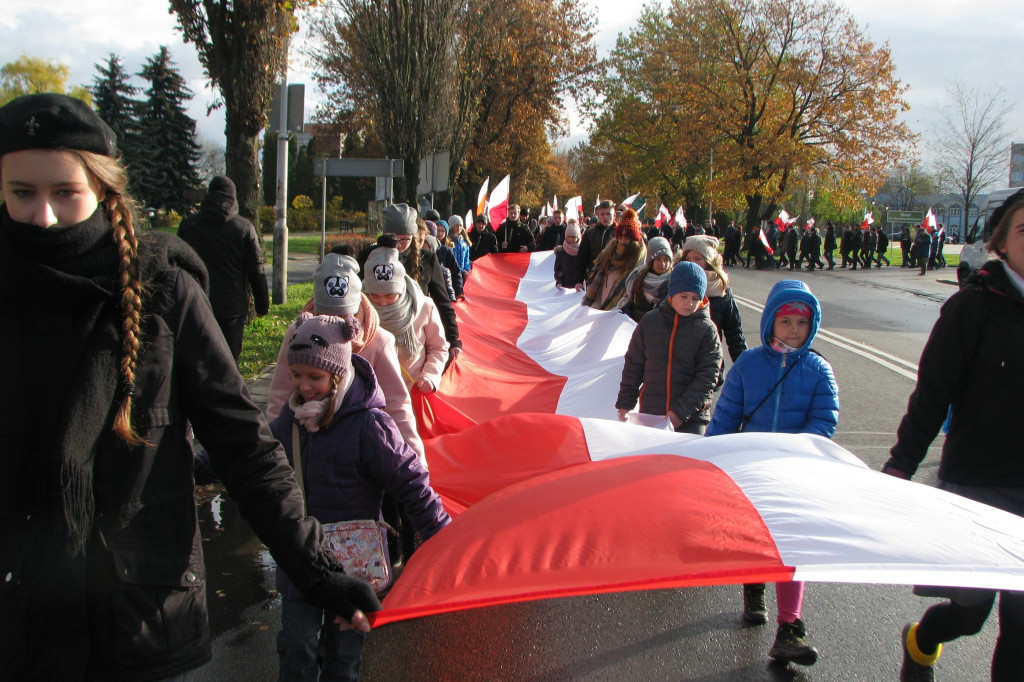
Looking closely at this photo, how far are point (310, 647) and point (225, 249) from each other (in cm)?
481

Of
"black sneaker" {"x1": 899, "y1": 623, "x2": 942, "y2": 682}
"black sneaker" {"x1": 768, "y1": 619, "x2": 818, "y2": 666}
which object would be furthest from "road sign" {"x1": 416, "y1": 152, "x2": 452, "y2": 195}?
"black sneaker" {"x1": 899, "y1": 623, "x2": 942, "y2": 682}

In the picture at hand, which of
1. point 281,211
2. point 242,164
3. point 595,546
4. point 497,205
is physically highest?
point 242,164

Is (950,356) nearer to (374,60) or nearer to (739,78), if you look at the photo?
(374,60)

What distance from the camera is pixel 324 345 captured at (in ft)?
10.7

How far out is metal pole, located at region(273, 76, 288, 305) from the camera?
14148 millimetres

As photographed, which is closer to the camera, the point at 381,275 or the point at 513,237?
the point at 381,275

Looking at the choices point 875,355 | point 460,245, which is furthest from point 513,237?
point 875,355

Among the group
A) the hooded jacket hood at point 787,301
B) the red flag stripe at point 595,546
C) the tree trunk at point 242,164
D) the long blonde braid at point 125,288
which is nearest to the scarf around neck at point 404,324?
the hooded jacket hood at point 787,301

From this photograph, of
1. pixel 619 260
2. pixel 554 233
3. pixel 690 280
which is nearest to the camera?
pixel 690 280

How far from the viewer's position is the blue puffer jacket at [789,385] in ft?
13.8

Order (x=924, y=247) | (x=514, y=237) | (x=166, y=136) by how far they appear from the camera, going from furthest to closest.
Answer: (x=166, y=136) → (x=924, y=247) → (x=514, y=237)

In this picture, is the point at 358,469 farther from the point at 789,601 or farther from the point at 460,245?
the point at 460,245

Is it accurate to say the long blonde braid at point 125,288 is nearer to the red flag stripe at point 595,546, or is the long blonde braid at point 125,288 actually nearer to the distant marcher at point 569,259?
the red flag stripe at point 595,546

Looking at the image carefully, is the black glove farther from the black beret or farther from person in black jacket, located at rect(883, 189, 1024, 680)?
person in black jacket, located at rect(883, 189, 1024, 680)
